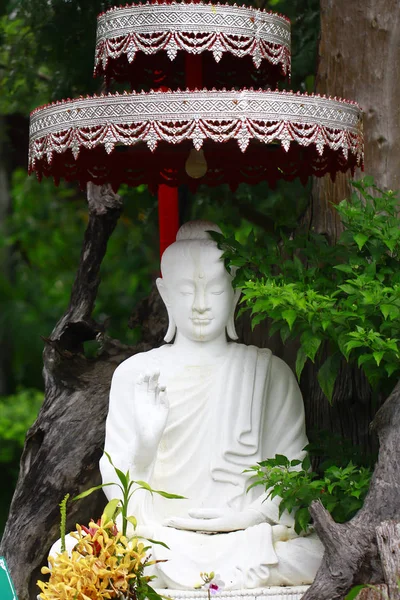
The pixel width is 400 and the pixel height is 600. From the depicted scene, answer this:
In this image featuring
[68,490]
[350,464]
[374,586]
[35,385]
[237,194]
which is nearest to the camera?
[374,586]

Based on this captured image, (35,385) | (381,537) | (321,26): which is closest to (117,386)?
(381,537)

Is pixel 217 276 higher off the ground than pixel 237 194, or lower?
lower

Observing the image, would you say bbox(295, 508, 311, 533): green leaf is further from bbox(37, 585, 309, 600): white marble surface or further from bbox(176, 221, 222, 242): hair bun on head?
bbox(176, 221, 222, 242): hair bun on head

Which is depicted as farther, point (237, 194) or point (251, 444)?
point (237, 194)

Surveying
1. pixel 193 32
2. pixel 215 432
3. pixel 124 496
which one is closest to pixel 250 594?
pixel 124 496

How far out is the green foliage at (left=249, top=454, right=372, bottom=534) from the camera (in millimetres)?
5527

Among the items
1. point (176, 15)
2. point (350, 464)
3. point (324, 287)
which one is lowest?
point (350, 464)

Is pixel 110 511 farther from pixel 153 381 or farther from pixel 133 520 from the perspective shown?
pixel 153 381

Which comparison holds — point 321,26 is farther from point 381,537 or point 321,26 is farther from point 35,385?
point 35,385

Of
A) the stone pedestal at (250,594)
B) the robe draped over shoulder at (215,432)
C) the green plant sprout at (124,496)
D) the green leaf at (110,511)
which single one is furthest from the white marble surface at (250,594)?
the green leaf at (110,511)

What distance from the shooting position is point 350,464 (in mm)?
5688

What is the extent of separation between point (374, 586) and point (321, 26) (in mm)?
3455

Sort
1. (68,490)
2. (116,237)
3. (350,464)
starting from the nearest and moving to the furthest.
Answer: (350,464), (68,490), (116,237)

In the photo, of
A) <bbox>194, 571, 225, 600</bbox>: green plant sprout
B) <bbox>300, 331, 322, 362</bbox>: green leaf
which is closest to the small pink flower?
<bbox>194, 571, 225, 600</bbox>: green plant sprout
